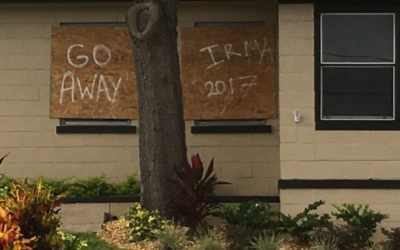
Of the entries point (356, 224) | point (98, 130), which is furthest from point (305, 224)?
point (98, 130)

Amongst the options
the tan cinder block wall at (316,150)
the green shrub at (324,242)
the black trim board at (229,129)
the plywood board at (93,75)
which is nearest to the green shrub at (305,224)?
the green shrub at (324,242)

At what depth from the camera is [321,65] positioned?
1180cm

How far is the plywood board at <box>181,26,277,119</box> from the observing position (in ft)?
42.3

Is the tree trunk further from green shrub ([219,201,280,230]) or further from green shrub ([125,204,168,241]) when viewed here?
green shrub ([219,201,280,230])

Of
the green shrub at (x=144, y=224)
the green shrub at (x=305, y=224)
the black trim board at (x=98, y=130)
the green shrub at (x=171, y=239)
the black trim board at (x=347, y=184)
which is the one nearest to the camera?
the green shrub at (x=171, y=239)

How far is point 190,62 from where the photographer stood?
12992 millimetres

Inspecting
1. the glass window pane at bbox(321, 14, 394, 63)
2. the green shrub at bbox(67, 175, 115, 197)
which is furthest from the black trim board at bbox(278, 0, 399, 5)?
the green shrub at bbox(67, 175, 115, 197)

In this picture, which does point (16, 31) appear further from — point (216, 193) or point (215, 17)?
point (216, 193)

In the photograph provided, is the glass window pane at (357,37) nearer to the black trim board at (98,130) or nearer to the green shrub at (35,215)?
the black trim board at (98,130)

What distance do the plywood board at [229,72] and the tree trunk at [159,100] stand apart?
161cm

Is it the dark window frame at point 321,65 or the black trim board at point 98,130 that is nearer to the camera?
the dark window frame at point 321,65

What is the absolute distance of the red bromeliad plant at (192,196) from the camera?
36.3 feet

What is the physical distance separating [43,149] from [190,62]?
8.78 feet

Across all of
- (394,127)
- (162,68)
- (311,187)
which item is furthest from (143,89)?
(394,127)
